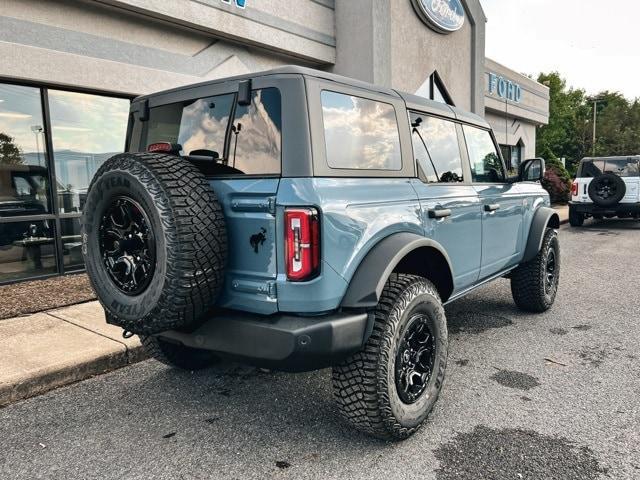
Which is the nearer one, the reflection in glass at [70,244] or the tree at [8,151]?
the tree at [8,151]

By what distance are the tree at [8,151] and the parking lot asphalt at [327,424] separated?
431cm

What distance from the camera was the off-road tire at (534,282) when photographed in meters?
4.75

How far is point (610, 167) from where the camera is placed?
12406mm

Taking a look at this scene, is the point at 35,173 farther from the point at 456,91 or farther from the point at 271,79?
the point at 456,91

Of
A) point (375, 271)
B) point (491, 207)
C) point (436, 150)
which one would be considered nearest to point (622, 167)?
point (491, 207)

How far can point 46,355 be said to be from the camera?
3.67 meters

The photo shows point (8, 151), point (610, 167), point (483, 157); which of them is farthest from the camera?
point (610, 167)

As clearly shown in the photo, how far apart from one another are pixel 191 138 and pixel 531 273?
355 centimetres

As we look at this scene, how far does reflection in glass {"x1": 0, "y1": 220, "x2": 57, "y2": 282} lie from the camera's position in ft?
20.8

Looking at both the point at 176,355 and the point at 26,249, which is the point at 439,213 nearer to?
the point at 176,355

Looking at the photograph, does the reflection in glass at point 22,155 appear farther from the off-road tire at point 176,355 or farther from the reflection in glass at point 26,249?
the off-road tire at point 176,355

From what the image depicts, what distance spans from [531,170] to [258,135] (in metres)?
2.90

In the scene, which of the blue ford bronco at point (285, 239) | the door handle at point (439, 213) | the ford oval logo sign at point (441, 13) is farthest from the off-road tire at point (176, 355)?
the ford oval logo sign at point (441, 13)

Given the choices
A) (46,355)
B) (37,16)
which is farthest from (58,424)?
(37,16)
